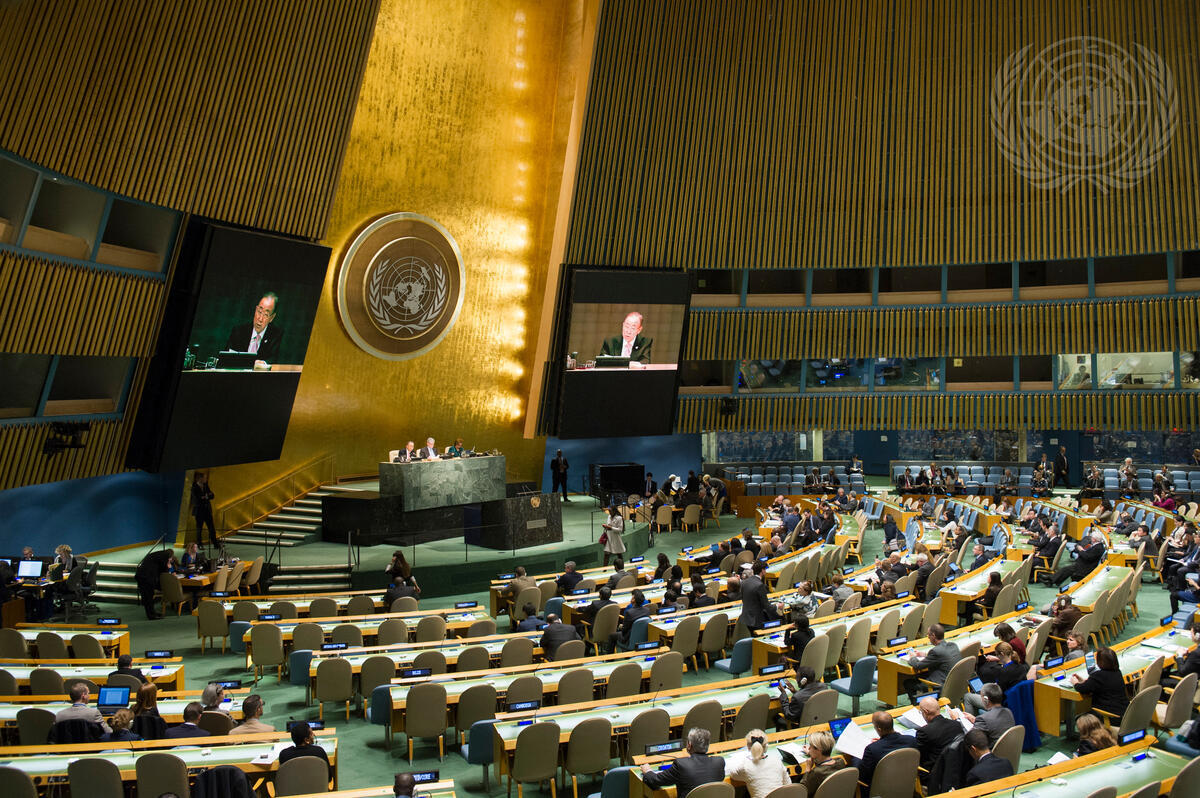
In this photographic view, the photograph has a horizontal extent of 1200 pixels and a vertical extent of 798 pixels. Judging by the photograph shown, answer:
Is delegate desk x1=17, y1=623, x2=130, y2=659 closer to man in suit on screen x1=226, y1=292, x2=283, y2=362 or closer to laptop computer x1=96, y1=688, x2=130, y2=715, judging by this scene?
laptop computer x1=96, y1=688, x2=130, y2=715

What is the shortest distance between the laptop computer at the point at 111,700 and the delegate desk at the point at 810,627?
614 cm

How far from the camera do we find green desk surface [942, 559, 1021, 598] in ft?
41.3

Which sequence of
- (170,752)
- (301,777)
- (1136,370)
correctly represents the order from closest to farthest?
1. (301,777)
2. (170,752)
3. (1136,370)

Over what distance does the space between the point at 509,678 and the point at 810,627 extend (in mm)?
3580

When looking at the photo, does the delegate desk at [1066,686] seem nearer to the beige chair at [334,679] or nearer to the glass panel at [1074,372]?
the beige chair at [334,679]

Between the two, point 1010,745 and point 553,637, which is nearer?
point 1010,745

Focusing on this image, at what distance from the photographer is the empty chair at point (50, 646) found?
1055 centimetres

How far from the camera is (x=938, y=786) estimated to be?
6676mm

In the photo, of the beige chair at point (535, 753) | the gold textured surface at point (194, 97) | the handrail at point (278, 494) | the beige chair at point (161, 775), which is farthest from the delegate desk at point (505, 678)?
the handrail at point (278, 494)

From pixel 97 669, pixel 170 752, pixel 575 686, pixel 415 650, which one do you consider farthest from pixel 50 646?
pixel 575 686

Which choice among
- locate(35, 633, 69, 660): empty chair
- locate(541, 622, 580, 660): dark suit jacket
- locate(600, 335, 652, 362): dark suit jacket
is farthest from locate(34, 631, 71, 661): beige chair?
locate(600, 335, 652, 362): dark suit jacket

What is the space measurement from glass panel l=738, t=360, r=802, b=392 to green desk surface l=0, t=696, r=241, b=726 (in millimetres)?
20077

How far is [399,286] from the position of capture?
2102 cm

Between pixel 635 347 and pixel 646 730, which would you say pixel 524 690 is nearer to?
pixel 646 730
